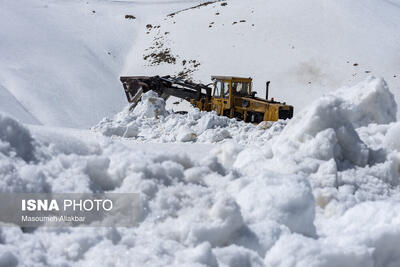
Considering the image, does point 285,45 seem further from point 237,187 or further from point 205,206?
point 205,206

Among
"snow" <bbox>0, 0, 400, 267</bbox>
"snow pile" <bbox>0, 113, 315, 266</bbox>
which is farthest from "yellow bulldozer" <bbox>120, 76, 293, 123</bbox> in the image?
"snow pile" <bbox>0, 113, 315, 266</bbox>

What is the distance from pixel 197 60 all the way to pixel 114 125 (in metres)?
13.8

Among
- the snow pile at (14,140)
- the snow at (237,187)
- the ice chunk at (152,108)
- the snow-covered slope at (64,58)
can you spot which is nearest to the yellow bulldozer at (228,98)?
the ice chunk at (152,108)

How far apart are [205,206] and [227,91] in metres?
10.3

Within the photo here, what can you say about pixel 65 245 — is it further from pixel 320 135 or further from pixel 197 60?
pixel 197 60

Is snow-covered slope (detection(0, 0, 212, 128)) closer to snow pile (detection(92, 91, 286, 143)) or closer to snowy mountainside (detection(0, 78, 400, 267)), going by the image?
snow pile (detection(92, 91, 286, 143))

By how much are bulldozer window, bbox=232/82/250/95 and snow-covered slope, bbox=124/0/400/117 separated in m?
5.57

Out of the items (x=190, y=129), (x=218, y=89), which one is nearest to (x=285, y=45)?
(x=218, y=89)

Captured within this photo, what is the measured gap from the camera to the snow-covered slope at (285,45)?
66.0ft

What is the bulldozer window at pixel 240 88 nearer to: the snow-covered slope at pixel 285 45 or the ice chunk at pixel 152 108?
the ice chunk at pixel 152 108

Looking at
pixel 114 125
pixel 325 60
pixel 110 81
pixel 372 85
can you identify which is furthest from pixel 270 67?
pixel 372 85

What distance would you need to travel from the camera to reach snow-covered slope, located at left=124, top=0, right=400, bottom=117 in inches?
792

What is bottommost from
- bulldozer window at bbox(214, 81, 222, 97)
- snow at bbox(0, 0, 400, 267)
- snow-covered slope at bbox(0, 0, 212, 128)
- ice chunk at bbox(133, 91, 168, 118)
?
snow-covered slope at bbox(0, 0, 212, 128)

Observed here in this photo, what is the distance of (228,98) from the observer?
41.5 feet
